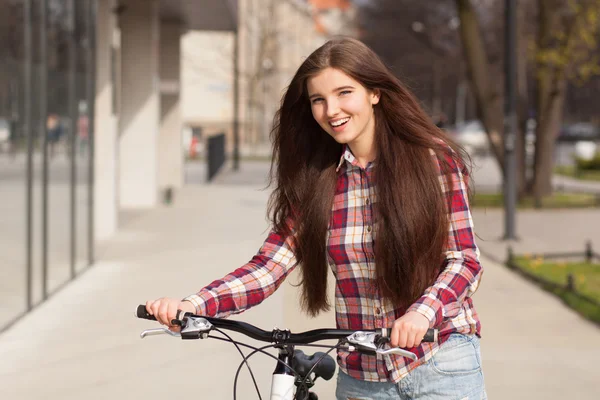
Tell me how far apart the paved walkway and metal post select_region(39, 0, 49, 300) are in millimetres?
345

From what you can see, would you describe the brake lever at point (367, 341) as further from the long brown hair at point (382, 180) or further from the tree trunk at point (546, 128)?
the tree trunk at point (546, 128)

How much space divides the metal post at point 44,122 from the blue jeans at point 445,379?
7.06 meters

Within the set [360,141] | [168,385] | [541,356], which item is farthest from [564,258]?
[360,141]

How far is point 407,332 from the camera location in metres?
2.64

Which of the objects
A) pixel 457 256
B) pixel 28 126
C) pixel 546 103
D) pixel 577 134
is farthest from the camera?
pixel 577 134

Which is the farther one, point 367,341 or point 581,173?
point 581,173

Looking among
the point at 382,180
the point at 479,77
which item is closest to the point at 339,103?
the point at 382,180

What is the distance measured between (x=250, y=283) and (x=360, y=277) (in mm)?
311

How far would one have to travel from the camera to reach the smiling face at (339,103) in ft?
9.97

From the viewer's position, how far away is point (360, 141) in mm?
3158

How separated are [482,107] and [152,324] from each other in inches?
512

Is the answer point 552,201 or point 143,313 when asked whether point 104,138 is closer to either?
point 552,201

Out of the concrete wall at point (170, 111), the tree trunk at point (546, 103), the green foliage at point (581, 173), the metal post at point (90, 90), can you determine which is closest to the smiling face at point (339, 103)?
the metal post at point (90, 90)

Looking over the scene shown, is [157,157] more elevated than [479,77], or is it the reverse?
[479,77]
